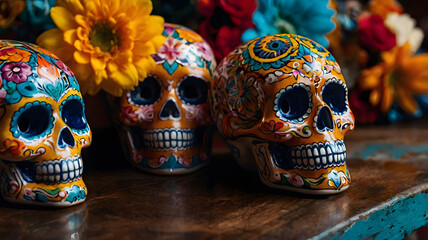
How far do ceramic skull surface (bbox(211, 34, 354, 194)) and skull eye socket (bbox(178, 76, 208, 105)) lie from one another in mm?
111

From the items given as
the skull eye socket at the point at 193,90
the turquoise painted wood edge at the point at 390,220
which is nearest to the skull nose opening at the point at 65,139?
the skull eye socket at the point at 193,90

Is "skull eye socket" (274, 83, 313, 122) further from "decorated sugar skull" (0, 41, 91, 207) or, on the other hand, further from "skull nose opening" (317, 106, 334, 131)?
"decorated sugar skull" (0, 41, 91, 207)

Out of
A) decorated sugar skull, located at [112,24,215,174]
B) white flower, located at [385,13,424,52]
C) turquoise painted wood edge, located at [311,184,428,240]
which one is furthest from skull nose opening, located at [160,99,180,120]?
white flower, located at [385,13,424,52]

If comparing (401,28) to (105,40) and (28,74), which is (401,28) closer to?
(105,40)

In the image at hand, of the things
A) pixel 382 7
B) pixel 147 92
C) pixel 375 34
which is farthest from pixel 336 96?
pixel 382 7

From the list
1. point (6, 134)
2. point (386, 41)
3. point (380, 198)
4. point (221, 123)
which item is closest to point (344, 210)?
point (380, 198)

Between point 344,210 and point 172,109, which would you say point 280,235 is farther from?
point 172,109

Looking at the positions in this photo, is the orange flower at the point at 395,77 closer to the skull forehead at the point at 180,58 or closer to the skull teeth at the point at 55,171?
the skull forehead at the point at 180,58

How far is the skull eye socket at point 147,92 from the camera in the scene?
90 cm

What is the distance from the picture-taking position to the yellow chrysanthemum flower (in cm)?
80

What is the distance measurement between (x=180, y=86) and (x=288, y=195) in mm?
281

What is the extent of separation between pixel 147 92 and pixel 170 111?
2.7 inches

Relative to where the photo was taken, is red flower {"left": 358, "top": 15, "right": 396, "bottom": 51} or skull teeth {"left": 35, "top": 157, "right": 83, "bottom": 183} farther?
red flower {"left": 358, "top": 15, "right": 396, "bottom": 51}

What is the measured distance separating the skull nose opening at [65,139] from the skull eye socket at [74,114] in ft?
0.09
